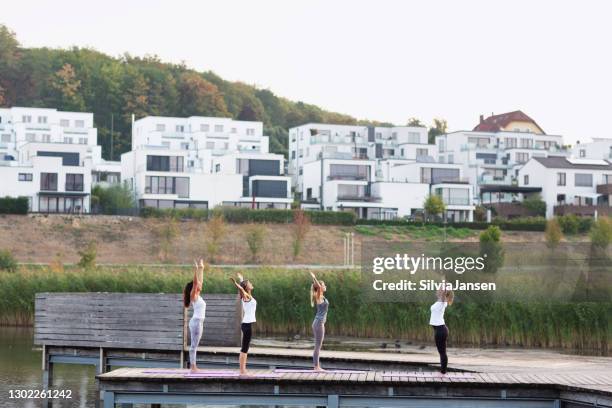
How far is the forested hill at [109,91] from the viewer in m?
133

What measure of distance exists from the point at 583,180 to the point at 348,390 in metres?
90.9

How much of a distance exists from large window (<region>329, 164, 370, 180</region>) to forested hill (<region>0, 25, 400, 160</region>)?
85.6 feet

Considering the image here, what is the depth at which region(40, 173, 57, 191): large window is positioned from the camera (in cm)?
9056

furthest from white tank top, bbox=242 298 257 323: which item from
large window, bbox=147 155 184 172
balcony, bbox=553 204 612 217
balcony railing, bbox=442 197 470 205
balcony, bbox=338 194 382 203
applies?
balcony railing, bbox=442 197 470 205

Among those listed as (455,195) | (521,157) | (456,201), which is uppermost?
(521,157)

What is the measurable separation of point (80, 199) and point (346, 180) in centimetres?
2396

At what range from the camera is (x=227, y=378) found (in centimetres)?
1859

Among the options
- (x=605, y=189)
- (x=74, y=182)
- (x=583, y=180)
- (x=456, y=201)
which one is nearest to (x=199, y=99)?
(x=456, y=201)

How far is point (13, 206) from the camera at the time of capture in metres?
81.9

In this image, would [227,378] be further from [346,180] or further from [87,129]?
[87,129]

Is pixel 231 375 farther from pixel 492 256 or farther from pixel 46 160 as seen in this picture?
pixel 46 160

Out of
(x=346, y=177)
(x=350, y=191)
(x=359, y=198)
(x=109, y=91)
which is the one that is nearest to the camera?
(x=359, y=198)

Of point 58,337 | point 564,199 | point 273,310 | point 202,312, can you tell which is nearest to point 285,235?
point 564,199

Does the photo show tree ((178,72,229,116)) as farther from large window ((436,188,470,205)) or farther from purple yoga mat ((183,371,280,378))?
purple yoga mat ((183,371,280,378))
